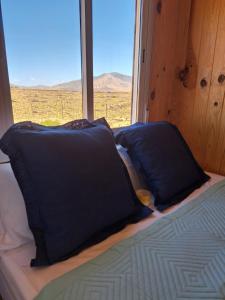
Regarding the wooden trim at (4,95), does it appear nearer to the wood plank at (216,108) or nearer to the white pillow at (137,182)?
the white pillow at (137,182)

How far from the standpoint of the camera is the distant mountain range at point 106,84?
1365 mm

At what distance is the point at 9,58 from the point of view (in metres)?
1.14

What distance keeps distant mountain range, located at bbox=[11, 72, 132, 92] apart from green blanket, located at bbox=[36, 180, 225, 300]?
0.93m

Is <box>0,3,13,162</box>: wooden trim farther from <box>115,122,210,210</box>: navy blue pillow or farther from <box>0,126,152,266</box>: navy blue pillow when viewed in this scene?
<box>115,122,210,210</box>: navy blue pillow

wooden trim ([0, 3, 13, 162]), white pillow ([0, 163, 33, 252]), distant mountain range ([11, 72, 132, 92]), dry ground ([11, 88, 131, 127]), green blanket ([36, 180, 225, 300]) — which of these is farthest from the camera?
distant mountain range ([11, 72, 132, 92])

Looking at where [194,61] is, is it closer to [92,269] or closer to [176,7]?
[176,7]

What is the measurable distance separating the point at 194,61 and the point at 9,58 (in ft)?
4.51

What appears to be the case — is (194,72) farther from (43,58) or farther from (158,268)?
(158,268)

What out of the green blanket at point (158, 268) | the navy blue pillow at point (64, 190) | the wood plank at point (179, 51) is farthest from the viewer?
the wood plank at point (179, 51)

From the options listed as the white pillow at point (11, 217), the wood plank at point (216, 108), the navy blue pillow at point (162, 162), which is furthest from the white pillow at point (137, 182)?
the wood plank at point (216, 108)

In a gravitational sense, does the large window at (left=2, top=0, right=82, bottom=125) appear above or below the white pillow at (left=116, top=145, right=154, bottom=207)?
above

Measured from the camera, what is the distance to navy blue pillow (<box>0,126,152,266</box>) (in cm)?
82

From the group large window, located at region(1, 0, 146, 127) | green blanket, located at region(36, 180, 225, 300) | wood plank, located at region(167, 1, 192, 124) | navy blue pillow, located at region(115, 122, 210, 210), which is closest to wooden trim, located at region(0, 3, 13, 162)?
large window, located at region(1, 0, 146, 127)

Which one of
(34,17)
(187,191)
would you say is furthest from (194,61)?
(34,17)
